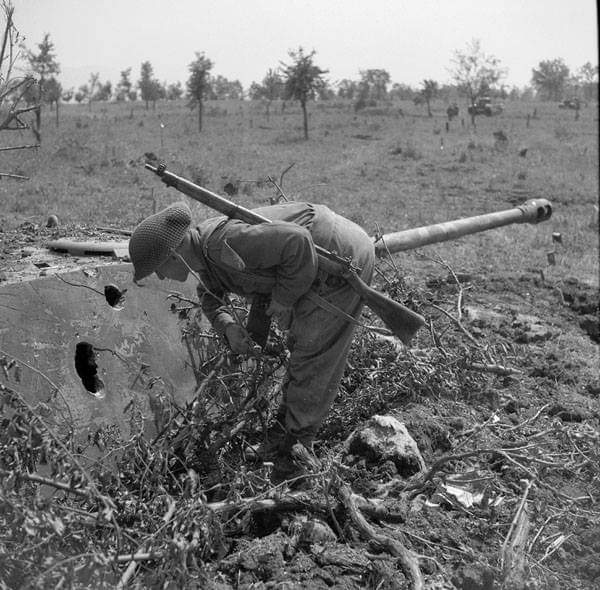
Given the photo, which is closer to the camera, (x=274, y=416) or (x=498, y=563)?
(x=498, y=563)

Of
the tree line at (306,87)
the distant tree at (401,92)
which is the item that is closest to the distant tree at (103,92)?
the tree line at (306,87)

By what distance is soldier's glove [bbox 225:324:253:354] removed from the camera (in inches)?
131

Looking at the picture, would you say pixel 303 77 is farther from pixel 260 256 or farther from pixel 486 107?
pixel 260 256

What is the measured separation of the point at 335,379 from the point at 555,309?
3638 millimetres

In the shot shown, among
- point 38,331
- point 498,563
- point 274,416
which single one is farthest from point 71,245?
point 498,563

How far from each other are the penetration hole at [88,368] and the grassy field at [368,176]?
1856 millimetres

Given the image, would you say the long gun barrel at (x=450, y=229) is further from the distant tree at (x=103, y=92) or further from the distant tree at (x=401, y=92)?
the distant tree at (x=103, y=92)

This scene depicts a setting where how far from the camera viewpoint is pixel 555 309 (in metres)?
6.48

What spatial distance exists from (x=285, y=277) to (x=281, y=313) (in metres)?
0.36

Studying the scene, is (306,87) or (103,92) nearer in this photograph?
(306,87)

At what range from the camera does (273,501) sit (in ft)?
9.71

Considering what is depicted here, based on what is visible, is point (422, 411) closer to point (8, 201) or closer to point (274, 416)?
point (274, 416)

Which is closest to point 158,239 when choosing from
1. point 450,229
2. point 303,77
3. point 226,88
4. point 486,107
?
point 450,229

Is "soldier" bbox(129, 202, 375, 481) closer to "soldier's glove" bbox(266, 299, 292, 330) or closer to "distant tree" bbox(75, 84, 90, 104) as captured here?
"soldier's glove" bbox(266, 299, 292, 330)
